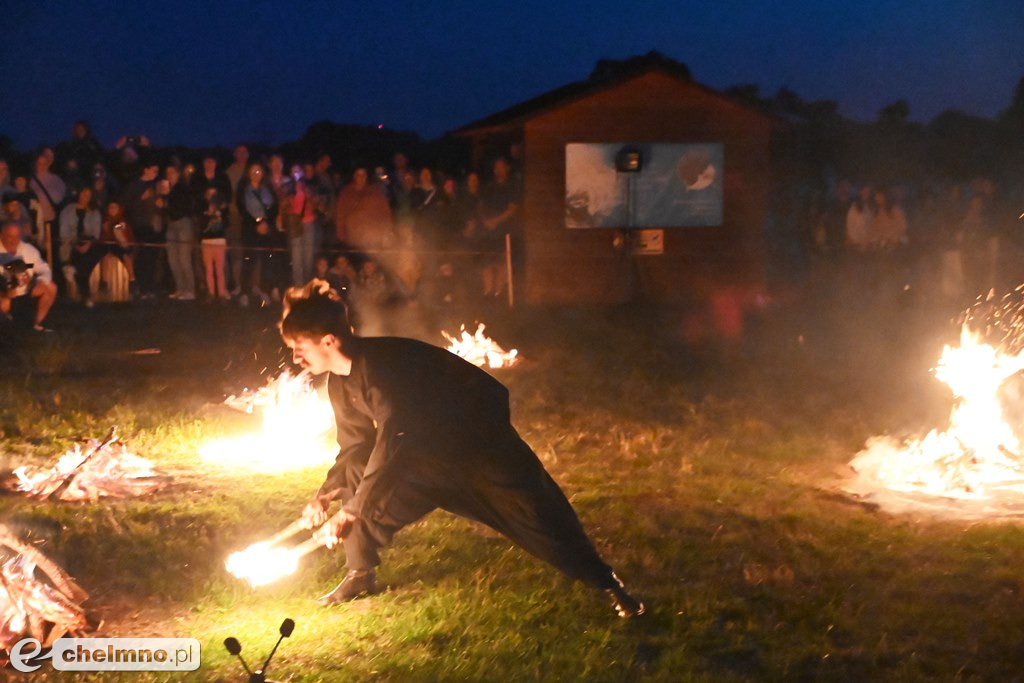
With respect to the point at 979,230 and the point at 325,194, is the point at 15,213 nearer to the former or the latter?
the point at 325,194

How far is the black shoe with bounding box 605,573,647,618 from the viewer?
599 cm

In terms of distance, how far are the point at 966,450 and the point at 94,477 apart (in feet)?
19.8

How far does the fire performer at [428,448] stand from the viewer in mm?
5668

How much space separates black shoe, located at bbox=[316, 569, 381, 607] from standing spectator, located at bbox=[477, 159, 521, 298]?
1184 centimetres

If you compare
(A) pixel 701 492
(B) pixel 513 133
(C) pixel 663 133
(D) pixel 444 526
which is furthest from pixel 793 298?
(D) pixel 444 526

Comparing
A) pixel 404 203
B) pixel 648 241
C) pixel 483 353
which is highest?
pixel 404 203

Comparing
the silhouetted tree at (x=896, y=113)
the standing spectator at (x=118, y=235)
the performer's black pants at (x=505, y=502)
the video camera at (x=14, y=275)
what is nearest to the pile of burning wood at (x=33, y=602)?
the performer's black pants at (x=505, y=502)

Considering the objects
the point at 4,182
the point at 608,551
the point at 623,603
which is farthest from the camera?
the point at 4,182

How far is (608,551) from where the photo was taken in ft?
23.3

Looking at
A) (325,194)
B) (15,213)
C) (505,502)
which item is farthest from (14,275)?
(505,502)

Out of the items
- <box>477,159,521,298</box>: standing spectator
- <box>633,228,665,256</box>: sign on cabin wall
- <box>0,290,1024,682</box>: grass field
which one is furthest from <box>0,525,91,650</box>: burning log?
<box>633,228,665,256</box>: sign on cabin wall

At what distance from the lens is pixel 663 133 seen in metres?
18.8

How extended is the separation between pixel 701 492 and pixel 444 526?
1936 millimetres

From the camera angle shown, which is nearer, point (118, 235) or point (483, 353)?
point (483, 353)
